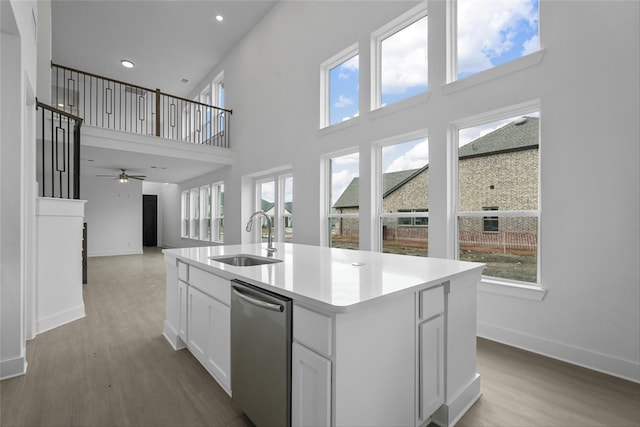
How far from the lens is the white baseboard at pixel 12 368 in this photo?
6.94 ft

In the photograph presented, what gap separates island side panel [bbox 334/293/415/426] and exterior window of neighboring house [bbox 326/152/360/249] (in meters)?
2.92

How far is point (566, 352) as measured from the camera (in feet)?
7.80

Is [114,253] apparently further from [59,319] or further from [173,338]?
[173,338]

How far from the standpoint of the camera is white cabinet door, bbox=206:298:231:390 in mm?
1749

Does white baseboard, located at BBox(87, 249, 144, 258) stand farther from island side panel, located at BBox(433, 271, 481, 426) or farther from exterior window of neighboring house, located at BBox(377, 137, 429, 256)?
island side panel, located at BBox(433, 271, 481, 426)

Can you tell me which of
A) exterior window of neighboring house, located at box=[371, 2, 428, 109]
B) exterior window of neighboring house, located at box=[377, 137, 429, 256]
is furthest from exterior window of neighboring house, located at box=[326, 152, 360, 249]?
exterior window of neighboring house, located at box=[371, 2, 428, 109]

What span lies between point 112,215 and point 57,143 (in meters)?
6.60

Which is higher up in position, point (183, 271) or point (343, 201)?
point (343, 201)

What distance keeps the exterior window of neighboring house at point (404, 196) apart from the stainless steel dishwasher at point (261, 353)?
2546 millimetres

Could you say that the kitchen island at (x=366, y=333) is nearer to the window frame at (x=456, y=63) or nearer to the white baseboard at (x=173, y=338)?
the white baseboard at (x=173, y=338)

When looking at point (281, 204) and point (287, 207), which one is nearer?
point (287, 207)

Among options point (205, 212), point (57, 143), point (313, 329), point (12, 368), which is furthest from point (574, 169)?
point (205, 212)

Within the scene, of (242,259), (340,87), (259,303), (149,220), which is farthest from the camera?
(149,220)

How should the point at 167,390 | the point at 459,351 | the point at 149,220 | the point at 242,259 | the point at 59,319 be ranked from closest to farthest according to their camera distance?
1. the point at 459,351
2. the point at 167,390
3. the point at 242,259
4. the point at 59,319
5. the point at 149,220
